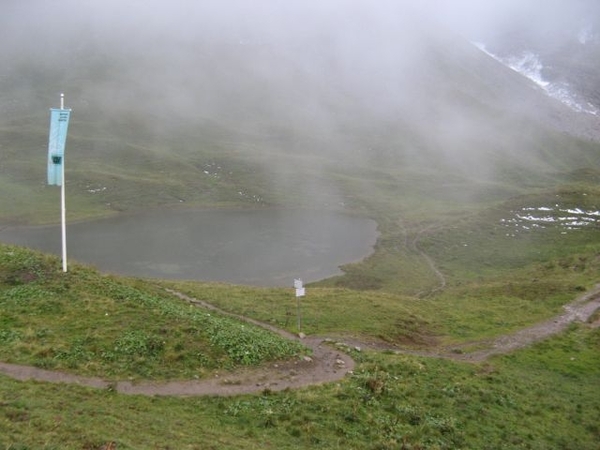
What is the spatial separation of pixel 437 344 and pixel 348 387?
13.2 metres

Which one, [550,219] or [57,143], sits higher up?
[57,143]

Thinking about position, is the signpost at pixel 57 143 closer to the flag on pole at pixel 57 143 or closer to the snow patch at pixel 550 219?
the flag on pole at pixel 57 143

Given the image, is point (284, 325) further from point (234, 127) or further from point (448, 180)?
point (234, 127)

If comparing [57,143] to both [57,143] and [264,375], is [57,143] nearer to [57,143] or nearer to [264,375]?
[57,143]

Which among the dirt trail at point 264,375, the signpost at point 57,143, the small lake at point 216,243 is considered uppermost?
the signpost at point 57,143

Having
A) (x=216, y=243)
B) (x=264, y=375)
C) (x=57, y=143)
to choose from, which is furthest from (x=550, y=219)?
(x=57, y=143)

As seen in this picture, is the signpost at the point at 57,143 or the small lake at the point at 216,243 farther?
the small lake at the point at 216,243

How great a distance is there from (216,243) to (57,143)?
52862mm

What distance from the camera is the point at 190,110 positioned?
195625 millimetres

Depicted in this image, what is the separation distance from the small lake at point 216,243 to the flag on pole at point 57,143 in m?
34.0

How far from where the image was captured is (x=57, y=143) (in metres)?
27.8

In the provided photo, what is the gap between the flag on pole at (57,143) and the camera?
27.4 metres

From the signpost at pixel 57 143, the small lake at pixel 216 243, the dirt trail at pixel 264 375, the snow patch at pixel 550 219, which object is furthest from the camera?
the snow patch at pixel 550 219

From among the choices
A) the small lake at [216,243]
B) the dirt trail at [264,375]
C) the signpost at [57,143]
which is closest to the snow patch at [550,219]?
the small lake at [216,243]
